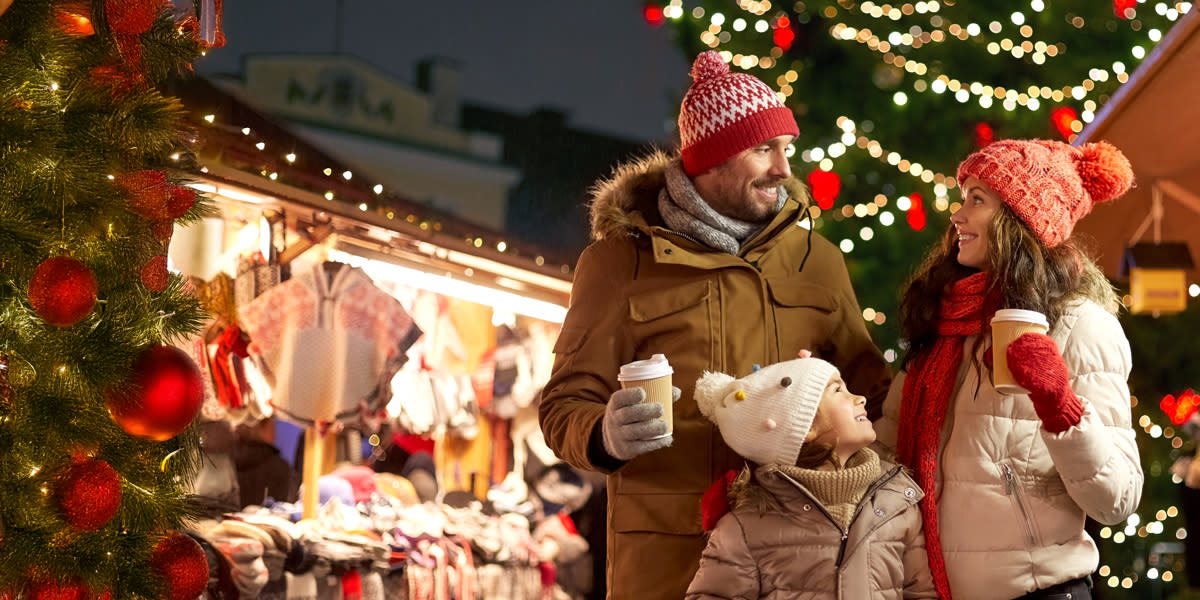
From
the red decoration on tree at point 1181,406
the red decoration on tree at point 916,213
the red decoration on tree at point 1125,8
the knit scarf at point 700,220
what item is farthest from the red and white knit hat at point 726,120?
the red decoration on tree at point 1181,406

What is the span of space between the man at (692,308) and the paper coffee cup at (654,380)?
1.21 ft

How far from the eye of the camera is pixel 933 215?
8148mm

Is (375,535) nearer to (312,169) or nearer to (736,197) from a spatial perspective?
(312,169)

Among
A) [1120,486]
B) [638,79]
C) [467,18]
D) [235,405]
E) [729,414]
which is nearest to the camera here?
[1120,486]

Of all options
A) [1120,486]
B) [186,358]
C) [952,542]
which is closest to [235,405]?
[186,358]

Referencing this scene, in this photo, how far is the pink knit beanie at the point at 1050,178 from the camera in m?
3.45

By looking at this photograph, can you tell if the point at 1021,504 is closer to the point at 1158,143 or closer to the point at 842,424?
the point at 842,424

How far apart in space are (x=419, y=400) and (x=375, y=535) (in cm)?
78

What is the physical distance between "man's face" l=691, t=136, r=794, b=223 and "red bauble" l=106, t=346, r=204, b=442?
1.69m

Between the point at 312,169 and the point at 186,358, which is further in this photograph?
the point at 312,169

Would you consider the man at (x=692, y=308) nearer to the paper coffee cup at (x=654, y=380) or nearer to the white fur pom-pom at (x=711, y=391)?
the white fur pom-pom at (x=711, y=391)

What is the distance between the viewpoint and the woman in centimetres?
316

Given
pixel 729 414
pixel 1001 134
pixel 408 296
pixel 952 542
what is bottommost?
pixel 952 542

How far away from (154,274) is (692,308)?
151 cm
